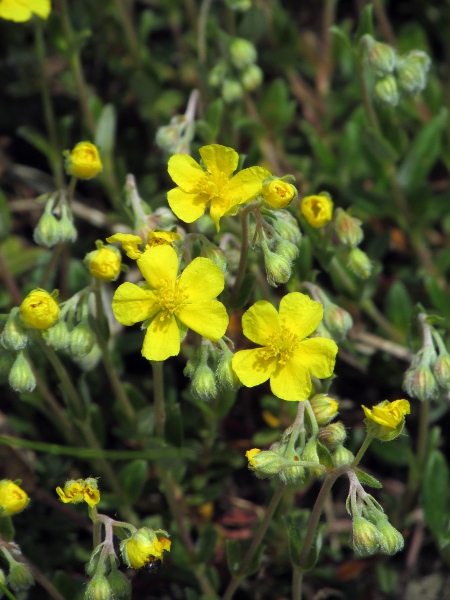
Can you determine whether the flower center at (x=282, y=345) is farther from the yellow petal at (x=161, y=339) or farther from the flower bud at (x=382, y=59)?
the flower bud at (x=382, y=59)

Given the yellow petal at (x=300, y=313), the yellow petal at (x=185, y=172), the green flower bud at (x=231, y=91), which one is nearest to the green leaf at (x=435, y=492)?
the yellow petal at (x=300, y=313)

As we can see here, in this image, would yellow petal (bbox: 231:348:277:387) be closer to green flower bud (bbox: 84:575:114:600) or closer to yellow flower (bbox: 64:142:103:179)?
green flower bud (bbox: 84:575:114:600)

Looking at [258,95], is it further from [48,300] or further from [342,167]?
[48,300]

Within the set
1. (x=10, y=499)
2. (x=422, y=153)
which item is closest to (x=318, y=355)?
(x=10, y=499)

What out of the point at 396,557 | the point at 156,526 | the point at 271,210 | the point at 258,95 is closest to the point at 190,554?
the point at 156,526

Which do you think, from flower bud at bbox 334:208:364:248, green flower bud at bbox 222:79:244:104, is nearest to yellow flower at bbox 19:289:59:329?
flower bud at bbox 334:208:364:248

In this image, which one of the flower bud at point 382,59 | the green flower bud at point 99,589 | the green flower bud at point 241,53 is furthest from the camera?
the green flower bud at point 241,53
